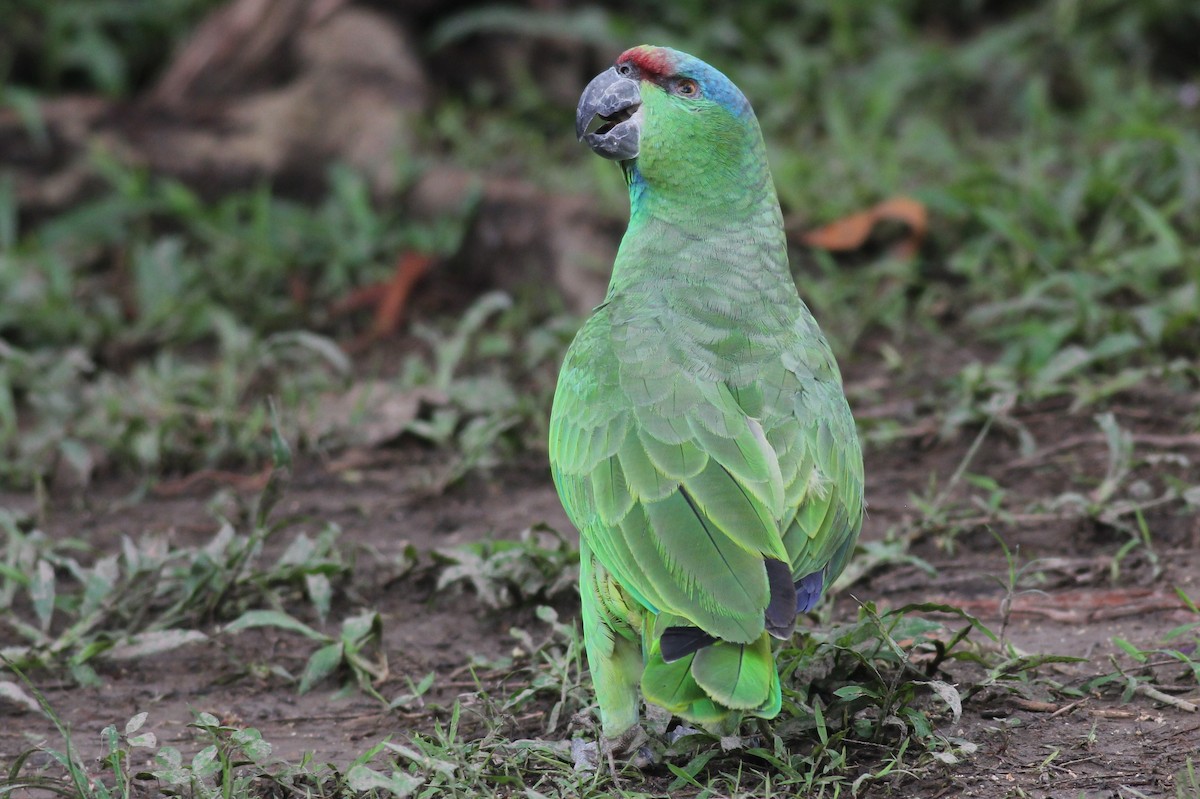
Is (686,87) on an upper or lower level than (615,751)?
upper

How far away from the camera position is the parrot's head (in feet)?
11.7

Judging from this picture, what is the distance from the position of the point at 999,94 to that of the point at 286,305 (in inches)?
164

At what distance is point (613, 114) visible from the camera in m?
3.68

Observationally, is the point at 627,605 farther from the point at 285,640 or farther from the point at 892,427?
the point at 892,427

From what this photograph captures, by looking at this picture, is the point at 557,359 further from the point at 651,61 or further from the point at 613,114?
the point at 651,61

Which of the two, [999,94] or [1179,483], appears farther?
[999,94]

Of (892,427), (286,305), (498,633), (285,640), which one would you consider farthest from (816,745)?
(286,305)

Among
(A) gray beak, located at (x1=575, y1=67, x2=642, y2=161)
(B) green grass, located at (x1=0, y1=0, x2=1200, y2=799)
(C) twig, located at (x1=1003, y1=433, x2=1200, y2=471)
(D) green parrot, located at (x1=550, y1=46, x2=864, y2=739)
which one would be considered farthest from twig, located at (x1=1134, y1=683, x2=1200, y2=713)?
(A) gray beak, located at (x1=575, y1=67, x2=642, y2=161)

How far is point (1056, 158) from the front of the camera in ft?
21.2

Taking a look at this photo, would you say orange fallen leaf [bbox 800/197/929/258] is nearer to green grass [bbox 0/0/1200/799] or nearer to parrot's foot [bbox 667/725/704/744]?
green grass [bbox 0/0/1200/799]

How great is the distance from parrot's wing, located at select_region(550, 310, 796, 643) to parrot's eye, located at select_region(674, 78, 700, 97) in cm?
70

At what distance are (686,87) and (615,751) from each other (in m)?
1.76

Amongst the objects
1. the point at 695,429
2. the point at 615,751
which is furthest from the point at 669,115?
the point at 615,751

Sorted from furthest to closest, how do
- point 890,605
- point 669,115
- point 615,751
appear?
point 890,605, point 669,115, point 615,751
